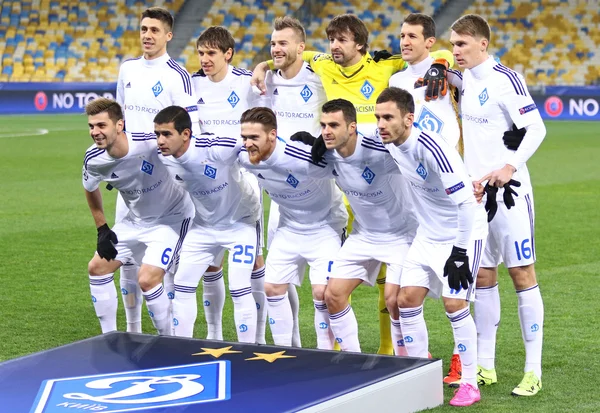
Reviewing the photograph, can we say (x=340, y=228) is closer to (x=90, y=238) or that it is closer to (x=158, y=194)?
(x=158, y=194)

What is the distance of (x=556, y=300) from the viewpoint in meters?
7.98

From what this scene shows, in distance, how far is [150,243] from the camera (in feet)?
21.2

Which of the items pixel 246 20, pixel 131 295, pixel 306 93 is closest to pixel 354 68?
pixel 306 93

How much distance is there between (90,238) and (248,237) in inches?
195

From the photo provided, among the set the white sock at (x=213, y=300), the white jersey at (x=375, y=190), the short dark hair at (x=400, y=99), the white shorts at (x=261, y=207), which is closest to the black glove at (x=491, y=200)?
the white jersey at (x=375, y=190)

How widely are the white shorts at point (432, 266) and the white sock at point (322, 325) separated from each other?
0.67m

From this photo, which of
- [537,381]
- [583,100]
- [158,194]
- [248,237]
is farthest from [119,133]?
[583,100]

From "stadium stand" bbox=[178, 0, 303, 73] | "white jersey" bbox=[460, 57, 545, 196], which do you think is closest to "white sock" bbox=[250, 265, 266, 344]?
"white jersey" bbox=[460, 57, 545, 196]

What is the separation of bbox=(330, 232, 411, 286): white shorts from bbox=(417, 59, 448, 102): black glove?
89cm

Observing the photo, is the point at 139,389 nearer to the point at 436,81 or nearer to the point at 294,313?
the point at 294,313

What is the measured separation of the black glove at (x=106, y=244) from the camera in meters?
6.38

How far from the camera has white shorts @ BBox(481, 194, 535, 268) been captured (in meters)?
5.57

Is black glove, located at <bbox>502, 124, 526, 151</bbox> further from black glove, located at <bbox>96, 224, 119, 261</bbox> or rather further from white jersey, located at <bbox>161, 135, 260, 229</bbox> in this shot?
black glove, located at <bbox>96, 224, 119, 261</bbox>

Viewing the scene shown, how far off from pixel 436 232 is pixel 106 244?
2.16 metres
